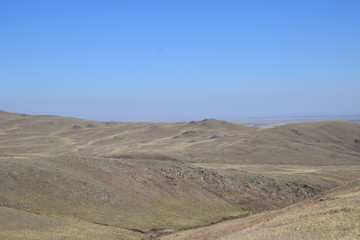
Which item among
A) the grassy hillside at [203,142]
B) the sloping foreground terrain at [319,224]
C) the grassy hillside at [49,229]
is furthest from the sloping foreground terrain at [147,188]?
the sloping foreground terrain at [319,224]

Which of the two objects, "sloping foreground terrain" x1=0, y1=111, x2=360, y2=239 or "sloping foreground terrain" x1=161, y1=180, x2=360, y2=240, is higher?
"sloping foreground terrain" x1=161, y1=180, x2=360, y2=240

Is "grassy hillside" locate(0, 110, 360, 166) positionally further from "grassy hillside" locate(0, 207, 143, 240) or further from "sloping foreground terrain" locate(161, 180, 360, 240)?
"sloping foreground terrain" locate(161, 180, 360, 240)

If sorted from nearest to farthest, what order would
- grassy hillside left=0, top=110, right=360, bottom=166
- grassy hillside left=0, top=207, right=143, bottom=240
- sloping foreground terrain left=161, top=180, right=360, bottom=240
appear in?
1. sloping foreground terrain left=161, top=180, right=360, bottom=240
2. grassy hillside left=0, top=207, right=143, bottom=240
3. grassy hillside left=0, top=110, right=360, bottom=166

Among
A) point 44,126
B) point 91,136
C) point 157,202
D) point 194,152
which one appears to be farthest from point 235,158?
point 44,126

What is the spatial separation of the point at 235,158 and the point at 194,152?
399 inches

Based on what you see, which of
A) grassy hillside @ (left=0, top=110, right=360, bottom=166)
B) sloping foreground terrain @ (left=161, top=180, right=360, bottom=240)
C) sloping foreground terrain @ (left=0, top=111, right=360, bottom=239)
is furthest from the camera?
grassy hillside @ (left=0, top=110, right=360, bottom=166)

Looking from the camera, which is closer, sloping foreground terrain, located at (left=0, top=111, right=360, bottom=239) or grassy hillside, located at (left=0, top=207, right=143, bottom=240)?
grassy hillside, located at (left=0, top=207, right=143, bottom=240)

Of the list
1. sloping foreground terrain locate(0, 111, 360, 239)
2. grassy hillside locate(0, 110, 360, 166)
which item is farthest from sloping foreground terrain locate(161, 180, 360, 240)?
grassy hillside locate(0, 110, 360, 166)

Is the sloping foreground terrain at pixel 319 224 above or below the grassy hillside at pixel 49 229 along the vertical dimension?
above

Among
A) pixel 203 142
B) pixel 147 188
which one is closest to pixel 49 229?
pixel 147 188

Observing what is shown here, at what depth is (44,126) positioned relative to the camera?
518 feet

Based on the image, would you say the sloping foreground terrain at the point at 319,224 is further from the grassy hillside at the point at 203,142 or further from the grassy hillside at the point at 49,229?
the grassy hillside at the point at 203,142

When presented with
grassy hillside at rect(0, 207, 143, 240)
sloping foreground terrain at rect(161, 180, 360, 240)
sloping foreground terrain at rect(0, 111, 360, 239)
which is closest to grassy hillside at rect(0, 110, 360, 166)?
sloping foreground terrain at rect(0, 111, 360, 239)

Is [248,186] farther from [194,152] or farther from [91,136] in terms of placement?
[91,136]
